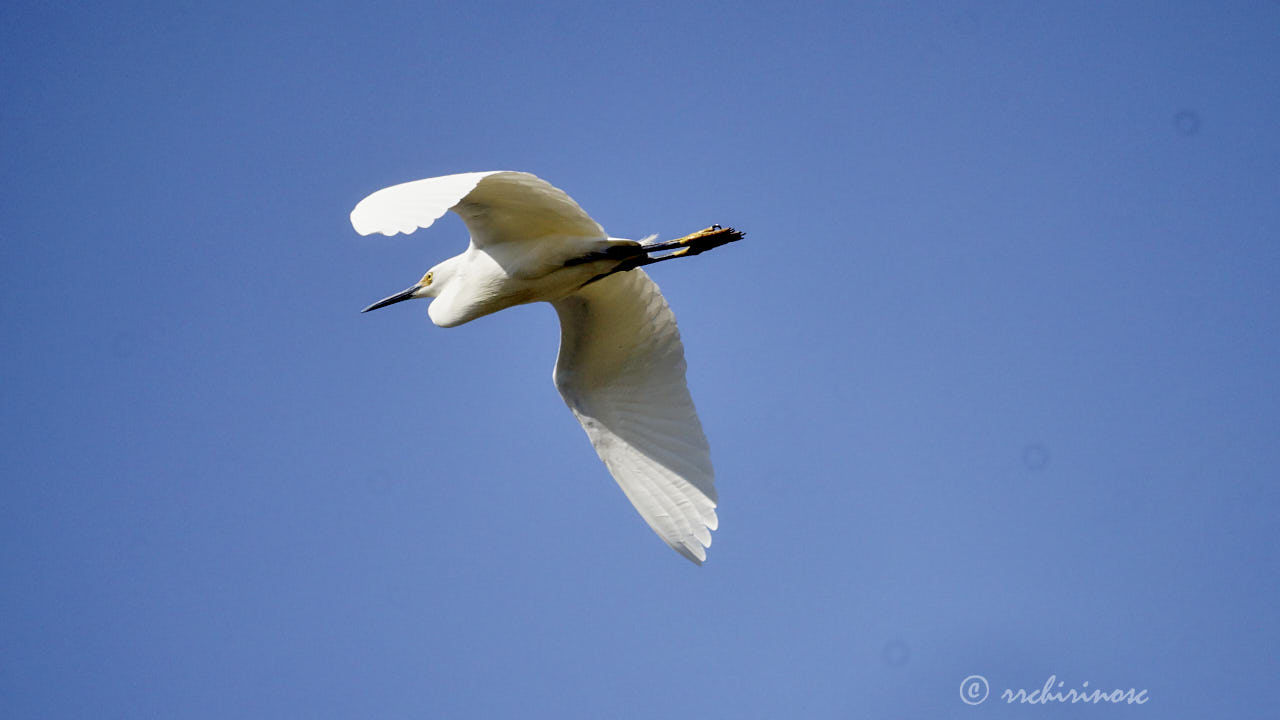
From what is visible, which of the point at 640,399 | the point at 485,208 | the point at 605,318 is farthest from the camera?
the point at 640,399

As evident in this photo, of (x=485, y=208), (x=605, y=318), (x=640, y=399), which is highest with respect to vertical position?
(x=605, y=318)

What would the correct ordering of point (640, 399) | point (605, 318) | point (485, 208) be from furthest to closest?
point (640, 399)
point (605, 318)
point (485, 208)

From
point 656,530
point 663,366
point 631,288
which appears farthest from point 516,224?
point 656,530

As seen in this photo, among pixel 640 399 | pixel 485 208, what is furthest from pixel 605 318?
pixel 485 208

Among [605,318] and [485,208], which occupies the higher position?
[605,318]

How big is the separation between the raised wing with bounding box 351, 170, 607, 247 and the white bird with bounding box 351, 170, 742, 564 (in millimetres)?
16

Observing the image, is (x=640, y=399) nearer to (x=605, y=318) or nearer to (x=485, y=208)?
(x=605, y=318)

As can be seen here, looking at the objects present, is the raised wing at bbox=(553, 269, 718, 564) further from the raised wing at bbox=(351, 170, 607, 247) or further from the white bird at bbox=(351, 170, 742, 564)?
the raised wing at bbox=(351, 170, 607, 247)

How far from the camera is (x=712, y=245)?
879 centimetres

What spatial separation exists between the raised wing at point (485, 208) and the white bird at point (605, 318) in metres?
0.02

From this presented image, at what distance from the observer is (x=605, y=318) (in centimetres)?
962

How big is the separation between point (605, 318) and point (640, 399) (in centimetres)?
76

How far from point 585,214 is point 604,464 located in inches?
93.7

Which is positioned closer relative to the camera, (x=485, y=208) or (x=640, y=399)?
(x=485, y=208)
